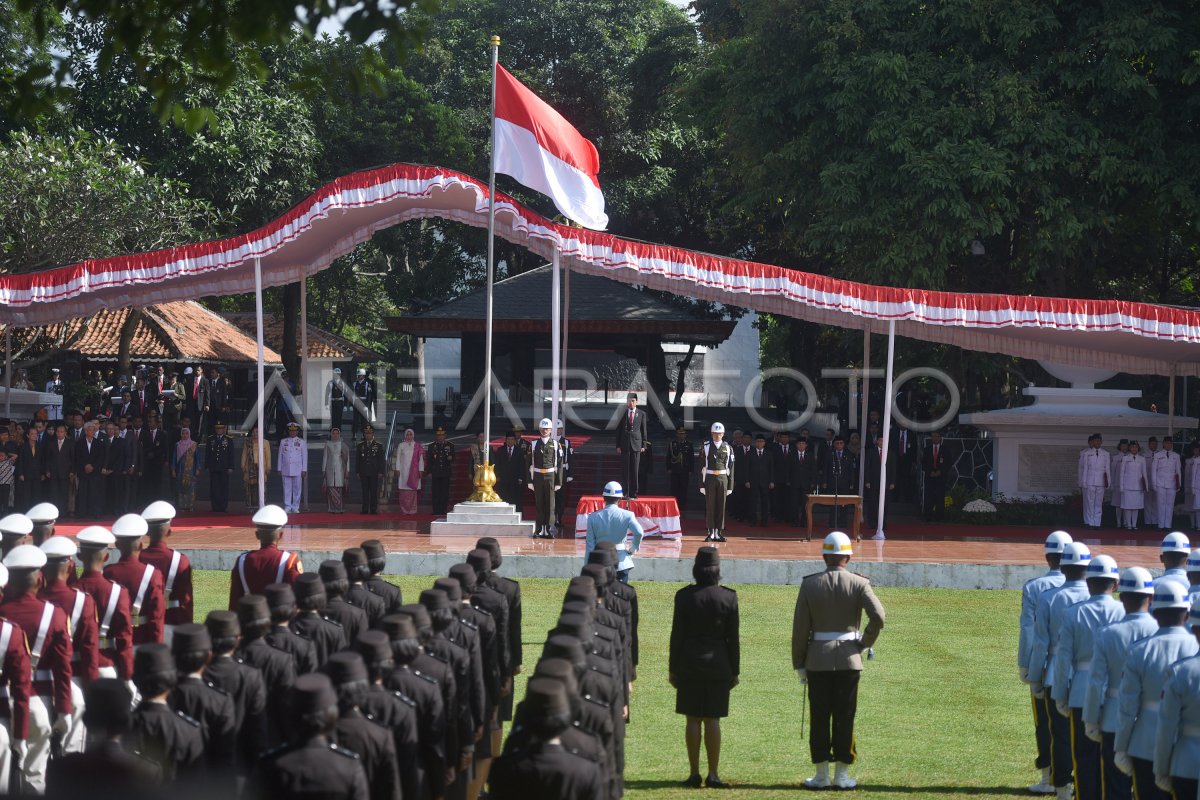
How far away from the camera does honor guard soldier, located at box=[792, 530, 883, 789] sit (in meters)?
8.87

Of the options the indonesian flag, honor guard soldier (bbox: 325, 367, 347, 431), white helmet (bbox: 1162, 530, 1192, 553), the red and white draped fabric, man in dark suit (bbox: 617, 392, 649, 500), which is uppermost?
the indonesian flag

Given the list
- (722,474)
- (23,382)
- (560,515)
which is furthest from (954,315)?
(23,382)

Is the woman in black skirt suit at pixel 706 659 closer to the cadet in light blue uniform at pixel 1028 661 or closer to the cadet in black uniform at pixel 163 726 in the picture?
the cadet in light blue uniform at pixel 1028 661

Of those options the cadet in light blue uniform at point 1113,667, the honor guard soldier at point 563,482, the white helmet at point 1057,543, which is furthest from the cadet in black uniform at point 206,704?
the honor guard soldier at point 563,482

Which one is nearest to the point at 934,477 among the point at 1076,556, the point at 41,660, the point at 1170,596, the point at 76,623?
the point at 1076,556

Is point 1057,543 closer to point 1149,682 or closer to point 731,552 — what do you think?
point 1149,682

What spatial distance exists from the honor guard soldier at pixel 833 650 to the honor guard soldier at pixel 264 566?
3.56m

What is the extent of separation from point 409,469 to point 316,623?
15.1 m

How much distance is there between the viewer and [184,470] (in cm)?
2325

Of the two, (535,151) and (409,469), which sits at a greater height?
(535,151)

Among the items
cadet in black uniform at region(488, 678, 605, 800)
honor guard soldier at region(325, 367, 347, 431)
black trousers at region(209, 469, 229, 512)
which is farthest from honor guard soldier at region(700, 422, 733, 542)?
honor guard soldier at region(325, 367, 347, 431)

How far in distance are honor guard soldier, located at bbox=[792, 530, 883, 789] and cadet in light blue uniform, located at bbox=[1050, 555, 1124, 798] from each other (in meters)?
1.19

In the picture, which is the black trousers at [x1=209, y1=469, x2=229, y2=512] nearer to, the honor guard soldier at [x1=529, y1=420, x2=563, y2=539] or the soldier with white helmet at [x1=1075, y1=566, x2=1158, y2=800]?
the honor guard soldier at [x1=529, y1=420, x2=563, y2=539]

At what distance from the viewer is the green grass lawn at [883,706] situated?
924 centimetres
